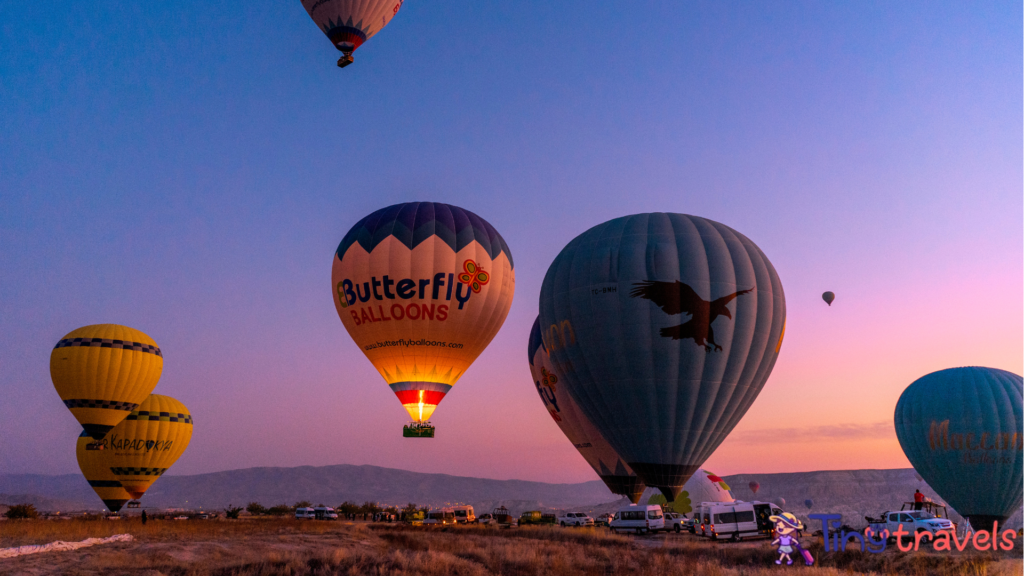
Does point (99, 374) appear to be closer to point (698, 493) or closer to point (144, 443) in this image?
point (144, 443)

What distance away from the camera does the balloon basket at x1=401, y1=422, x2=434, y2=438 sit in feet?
128

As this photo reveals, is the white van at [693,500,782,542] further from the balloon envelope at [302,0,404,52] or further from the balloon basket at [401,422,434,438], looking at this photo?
the balloon envelope at [302,0,404,52]

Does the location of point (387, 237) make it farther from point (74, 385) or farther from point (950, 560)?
point (950, 560)

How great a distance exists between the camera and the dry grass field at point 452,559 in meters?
19.8

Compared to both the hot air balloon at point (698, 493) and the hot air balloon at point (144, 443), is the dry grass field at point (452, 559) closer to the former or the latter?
the hot air balloon at point (144, 443)

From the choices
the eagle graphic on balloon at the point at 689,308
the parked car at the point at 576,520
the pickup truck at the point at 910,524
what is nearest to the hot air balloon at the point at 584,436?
the parked car at the point at 576,520

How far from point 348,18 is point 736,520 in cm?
2862

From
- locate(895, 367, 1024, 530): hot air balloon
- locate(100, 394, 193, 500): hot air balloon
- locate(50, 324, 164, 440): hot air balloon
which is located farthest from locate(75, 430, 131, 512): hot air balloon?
locate(895, 367, 1024, 530): hot air balloon

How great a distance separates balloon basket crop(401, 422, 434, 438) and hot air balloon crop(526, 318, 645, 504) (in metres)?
8.30

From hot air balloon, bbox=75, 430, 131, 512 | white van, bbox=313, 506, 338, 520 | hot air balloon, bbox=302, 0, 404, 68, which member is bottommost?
white van, bbox=313, 506, 338, 520

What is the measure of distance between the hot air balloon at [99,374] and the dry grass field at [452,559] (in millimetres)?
15297

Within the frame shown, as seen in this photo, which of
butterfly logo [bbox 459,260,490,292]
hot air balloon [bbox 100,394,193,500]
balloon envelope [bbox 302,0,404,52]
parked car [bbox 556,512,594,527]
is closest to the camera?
balloon envelope [bbox 302,0,404,52]

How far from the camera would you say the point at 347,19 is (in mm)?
37312

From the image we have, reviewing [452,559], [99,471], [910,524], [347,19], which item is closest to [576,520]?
[910,524]
